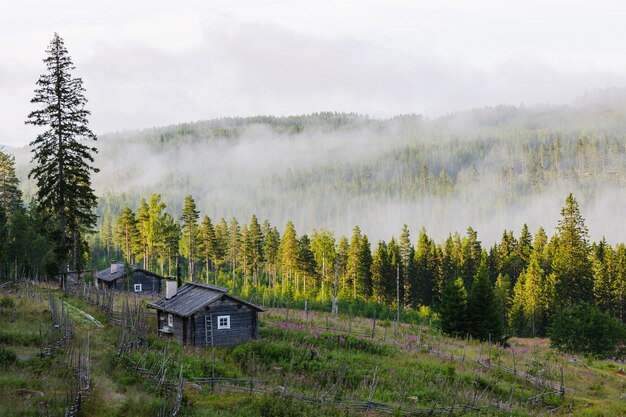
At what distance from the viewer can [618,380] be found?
35.5 m

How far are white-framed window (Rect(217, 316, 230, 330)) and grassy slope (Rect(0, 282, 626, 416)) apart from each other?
2084mm

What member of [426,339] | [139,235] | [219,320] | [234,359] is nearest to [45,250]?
[139,235]

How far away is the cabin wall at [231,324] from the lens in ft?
121

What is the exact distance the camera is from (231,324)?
37688 millimetres

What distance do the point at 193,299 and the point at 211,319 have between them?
100 inches

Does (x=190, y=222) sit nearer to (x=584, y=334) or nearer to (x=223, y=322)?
(x=223, y=322)

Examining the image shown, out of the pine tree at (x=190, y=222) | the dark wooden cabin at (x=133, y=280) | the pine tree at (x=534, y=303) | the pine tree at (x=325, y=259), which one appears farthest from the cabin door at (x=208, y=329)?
the pine tree at (x=325, y=259)

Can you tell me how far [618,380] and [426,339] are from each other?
1375 cm

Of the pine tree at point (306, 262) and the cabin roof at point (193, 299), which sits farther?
the pine tree at point (306, 262)

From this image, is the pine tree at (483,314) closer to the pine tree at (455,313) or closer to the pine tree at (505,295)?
the pine tree at (455,313)

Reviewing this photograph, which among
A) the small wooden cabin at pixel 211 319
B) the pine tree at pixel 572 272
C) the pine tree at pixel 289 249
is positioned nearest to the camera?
the small wooden cabin at pixel 211 319

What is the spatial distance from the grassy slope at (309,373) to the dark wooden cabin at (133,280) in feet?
67.7

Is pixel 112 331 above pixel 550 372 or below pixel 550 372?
above

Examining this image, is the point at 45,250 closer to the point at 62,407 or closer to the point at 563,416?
the point at 62,407
